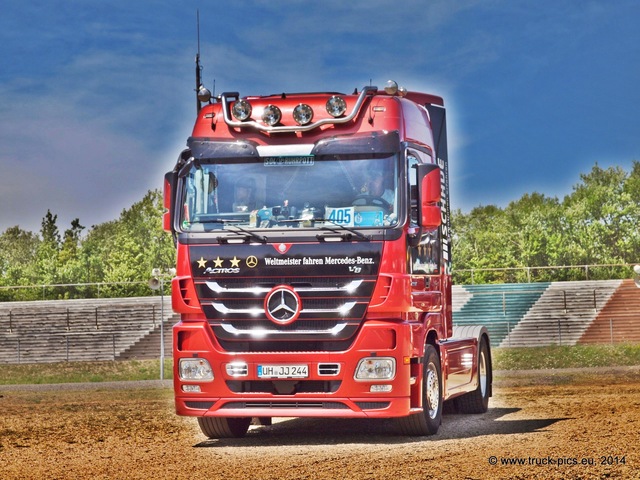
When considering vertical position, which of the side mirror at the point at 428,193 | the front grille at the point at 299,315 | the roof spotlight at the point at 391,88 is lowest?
the front grille at the point at 299,315

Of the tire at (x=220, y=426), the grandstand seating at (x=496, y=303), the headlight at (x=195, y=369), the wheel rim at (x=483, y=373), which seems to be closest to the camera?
the headlight at (x=195, y=369)

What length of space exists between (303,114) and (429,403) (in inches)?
149

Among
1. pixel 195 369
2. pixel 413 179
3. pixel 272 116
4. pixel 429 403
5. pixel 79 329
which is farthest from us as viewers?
pixel 79 329

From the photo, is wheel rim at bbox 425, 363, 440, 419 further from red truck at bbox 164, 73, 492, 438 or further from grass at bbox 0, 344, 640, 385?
grass at bbox 0, 344, 640, 385

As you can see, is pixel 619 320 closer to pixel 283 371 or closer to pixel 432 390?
pixel 432 390

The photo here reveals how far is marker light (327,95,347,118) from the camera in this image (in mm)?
13578

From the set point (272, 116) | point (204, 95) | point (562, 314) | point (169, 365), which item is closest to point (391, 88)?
point (272, 116)

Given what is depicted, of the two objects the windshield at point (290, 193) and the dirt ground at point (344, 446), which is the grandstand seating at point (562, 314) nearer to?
the dirt ground at point (344, 446)

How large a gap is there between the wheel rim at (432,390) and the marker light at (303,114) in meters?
3.31

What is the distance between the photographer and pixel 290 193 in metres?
13.3

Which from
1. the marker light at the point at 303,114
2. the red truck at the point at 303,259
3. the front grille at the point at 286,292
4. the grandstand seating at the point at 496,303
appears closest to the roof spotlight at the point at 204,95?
the red truck at the point at 303,259

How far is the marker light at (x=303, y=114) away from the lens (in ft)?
44.7

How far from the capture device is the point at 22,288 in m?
71.4

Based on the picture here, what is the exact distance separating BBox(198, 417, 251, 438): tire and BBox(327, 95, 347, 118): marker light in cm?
398
